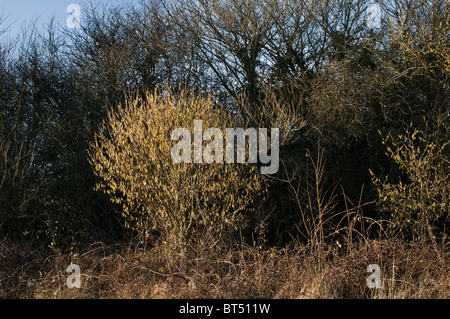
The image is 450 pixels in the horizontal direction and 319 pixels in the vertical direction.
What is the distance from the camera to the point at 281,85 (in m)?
11.1

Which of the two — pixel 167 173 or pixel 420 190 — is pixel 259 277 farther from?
pixel 420 190

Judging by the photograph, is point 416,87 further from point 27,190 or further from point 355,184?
point 27,190

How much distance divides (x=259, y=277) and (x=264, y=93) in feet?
19.1

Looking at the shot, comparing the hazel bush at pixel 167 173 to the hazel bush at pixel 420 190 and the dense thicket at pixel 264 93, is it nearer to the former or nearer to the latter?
the dense thicket at pixel 264 93

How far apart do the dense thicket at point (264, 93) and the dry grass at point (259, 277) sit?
2.56 metres

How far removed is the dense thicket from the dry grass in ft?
8.39

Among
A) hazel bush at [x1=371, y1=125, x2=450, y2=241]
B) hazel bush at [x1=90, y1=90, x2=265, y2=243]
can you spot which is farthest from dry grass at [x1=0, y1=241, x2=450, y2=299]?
hazel bush at [x1=371, y1=125, x2=450, y2=241]

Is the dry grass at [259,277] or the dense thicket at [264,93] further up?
the dense thicket at [264,93]

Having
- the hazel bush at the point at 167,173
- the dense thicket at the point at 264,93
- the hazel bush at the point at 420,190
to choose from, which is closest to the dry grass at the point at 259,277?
the hazel bush at the point at 167,173

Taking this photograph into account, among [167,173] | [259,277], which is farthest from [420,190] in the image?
[167,173]

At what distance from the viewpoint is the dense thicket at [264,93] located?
31.0 feet

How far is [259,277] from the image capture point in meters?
5.18

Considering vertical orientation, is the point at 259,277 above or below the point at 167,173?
below

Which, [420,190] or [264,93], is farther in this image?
[264,93]
